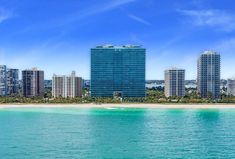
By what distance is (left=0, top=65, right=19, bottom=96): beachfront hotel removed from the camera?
13575cm

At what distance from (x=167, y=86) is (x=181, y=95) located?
5.10 m

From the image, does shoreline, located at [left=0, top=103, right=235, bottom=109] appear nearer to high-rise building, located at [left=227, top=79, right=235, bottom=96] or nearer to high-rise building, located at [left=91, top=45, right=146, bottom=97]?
high-rise building, located at [left=91, top=45, right=146, bottom=97]

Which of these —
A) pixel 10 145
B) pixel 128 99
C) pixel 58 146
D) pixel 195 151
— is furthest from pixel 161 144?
Answer: pixel 128 99

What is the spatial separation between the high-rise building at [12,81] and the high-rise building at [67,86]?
13.9m

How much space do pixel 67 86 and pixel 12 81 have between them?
20353 millimetres

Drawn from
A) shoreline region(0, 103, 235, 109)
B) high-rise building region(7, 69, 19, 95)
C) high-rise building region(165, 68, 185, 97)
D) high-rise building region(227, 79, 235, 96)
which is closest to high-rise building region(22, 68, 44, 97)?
high-rise building region(7, 69, 19, 95)

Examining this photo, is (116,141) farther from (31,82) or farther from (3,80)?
(3,80)

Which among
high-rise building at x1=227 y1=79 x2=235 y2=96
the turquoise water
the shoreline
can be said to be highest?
→ high-rise building at x1=227 y1=79 x2=235 y2=96

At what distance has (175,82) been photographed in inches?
5202

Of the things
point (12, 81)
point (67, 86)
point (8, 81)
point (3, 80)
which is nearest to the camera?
point (67, 86)

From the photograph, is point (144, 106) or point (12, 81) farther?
point (12, 81)

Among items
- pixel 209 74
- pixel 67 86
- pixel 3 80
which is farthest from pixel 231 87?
pixel 3 80

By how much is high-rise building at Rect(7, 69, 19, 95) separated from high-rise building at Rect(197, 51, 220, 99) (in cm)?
5348

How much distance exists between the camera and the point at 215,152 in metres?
36.8
